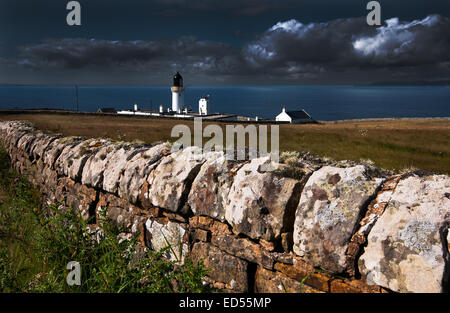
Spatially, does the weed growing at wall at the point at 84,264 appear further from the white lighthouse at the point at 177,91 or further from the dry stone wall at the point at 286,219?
the white lighthouse at the point at 177,91

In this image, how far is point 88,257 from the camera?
13.9 ft

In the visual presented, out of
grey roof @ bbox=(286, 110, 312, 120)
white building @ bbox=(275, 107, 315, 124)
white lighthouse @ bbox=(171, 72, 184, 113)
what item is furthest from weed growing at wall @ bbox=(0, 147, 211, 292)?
white lighthouse @ bbox=(171, 72, 184, 113)

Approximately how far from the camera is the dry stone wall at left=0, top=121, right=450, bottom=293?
2590mm

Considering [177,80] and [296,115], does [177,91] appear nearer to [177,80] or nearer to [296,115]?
Result: [177,80]

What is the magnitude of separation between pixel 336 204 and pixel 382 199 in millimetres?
422

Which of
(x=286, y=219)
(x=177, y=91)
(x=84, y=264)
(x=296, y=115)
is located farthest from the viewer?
(x=177, y=91)

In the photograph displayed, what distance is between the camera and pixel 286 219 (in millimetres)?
3357

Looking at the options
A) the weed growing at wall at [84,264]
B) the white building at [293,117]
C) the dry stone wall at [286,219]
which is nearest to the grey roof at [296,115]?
the white building at [293,117]

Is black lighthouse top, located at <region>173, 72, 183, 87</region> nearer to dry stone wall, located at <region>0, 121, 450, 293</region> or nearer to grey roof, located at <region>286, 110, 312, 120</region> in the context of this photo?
grey roof, located at <region>286, 110, 312, 120</region>

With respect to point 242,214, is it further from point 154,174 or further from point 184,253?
point 154,174

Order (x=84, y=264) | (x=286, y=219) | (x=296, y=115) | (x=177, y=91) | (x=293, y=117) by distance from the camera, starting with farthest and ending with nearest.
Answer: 1. (x=177, y=91)
2. (x=296, y=115)
3. (x=293, y=117)
4. (x=84, y=264)
5. (x=286, y=219)

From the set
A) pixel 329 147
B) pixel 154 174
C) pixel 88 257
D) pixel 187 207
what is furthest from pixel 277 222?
pixel 329 147

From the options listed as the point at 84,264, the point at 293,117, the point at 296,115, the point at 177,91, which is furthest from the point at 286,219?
the point at 177,91

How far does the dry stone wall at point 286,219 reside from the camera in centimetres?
259
